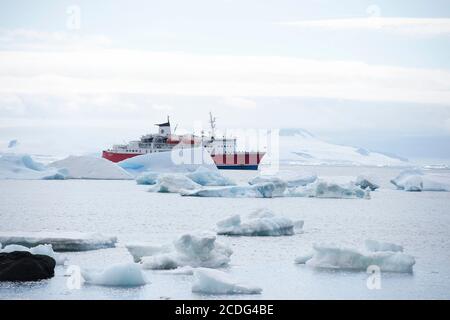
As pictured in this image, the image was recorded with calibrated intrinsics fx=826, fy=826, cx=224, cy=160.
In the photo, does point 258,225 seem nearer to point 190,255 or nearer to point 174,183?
point 190,255

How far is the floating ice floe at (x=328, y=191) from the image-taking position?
2690cm

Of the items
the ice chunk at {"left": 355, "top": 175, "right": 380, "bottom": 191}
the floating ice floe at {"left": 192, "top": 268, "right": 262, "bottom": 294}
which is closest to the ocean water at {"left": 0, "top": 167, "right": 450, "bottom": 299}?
the floating ice floe at {"left": 192, "top": 268, "right": 262, "bottom": 294}

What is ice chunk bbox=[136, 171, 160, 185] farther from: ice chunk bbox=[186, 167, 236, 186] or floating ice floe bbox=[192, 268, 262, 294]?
floating ice floe bbox=[192, 268, 262, 294]

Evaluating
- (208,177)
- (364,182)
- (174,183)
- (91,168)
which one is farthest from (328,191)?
(91,168)

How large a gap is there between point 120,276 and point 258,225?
536 cm

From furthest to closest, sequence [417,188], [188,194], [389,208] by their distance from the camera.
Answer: [417,188], [188,194], [389,208]

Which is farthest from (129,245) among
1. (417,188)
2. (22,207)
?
(417,188)

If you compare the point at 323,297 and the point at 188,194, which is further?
the point at 188,194

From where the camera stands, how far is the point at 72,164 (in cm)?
4228

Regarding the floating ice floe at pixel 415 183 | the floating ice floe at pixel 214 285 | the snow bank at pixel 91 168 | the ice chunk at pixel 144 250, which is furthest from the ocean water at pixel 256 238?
the snow bank at pixel 91 168

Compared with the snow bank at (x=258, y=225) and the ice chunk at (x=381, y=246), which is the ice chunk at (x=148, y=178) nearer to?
the snow bank at (x=258, y=225)
